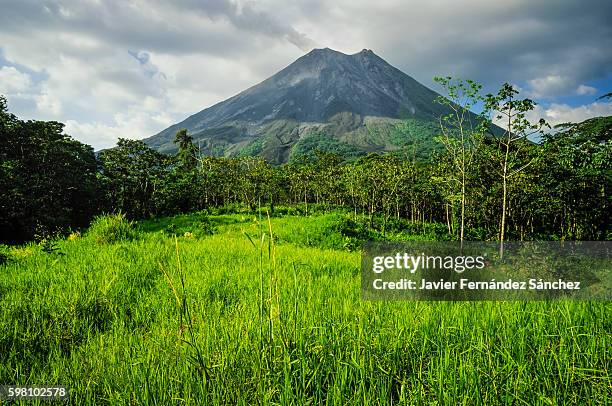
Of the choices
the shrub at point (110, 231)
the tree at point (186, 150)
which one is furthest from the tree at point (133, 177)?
the shrub at point (110, 231)

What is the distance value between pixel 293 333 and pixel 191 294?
7.99 ft

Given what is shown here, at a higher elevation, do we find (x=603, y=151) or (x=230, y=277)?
(x=603, y=151)

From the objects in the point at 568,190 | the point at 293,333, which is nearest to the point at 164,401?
the point at 293,333

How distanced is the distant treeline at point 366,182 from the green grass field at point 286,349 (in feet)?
22.3

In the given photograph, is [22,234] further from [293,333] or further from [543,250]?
[543,250]

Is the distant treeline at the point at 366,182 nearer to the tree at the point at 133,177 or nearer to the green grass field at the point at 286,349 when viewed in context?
the tree at the point at 133,177

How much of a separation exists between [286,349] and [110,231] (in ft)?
26.6

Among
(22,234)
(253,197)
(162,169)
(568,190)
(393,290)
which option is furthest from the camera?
(253,197)

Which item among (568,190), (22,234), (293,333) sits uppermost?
(568,190)

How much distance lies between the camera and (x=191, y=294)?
4.20 meters

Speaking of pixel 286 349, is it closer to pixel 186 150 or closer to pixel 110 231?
pixel 110 231

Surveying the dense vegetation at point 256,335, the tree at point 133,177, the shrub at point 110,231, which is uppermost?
the tree at point 133,177

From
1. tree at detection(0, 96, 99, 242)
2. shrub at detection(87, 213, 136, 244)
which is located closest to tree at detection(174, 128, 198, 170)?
tree at detection(0, 96, 99, 242)

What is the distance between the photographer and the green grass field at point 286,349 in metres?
1.85
